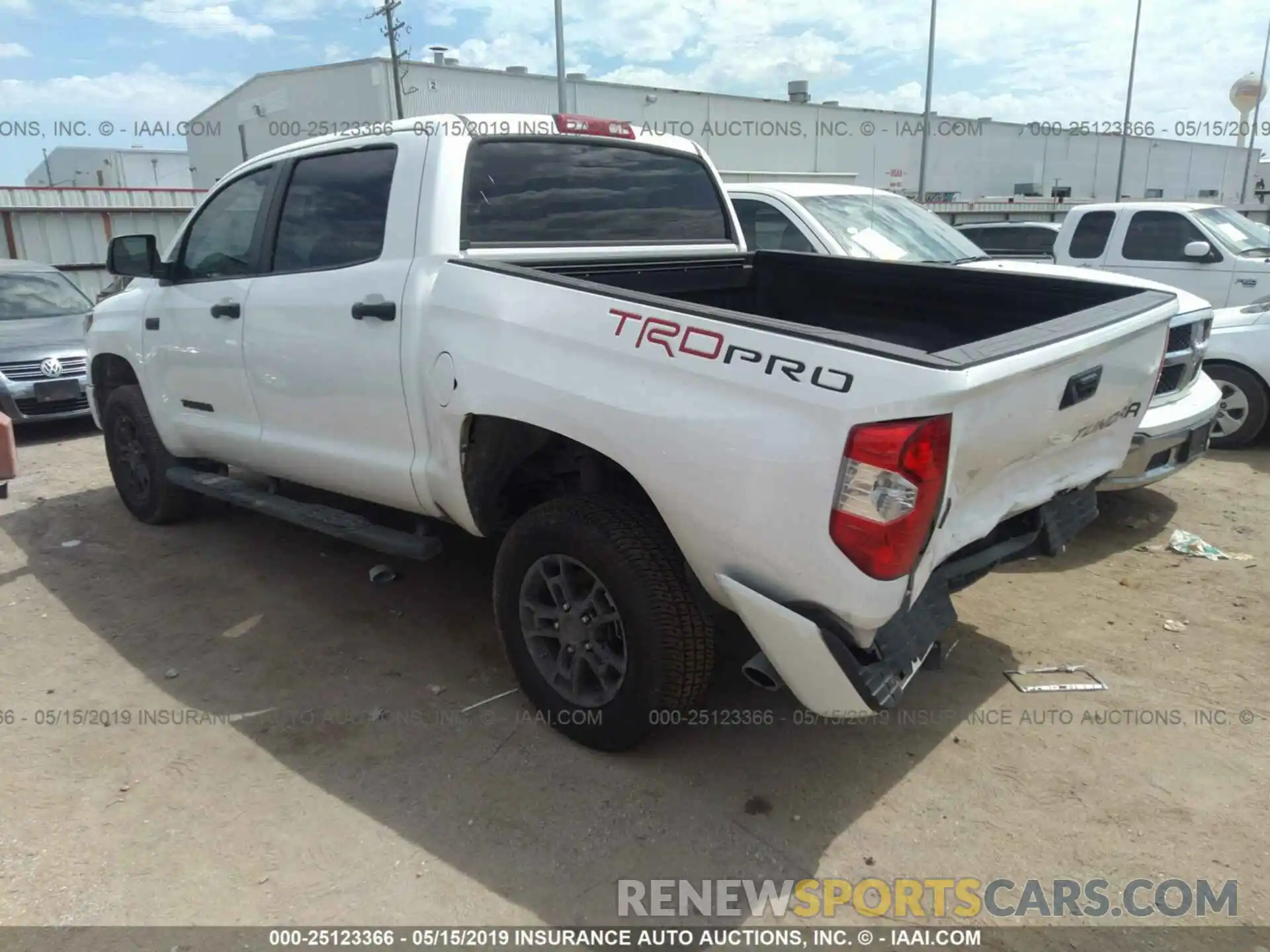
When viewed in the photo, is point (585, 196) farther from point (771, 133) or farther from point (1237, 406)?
point (771, 133)

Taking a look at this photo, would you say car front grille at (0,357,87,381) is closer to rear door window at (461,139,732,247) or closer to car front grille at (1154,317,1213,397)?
rear door window at (461,139,732,247)

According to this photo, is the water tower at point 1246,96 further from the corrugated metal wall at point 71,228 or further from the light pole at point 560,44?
the corrugated metal wall at point 71,228

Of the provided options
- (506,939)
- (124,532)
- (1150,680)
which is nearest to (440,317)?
(506,939)

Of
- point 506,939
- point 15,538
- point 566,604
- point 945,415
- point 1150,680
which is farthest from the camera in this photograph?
point 15,538

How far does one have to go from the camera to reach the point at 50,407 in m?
7.86

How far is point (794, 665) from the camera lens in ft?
8.05

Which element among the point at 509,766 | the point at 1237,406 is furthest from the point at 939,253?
the point at 509,766

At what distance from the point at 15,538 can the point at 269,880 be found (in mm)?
3984

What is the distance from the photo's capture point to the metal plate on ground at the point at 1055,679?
11.5ft

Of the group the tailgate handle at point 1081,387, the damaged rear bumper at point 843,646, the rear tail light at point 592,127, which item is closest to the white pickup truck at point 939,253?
the rear tail light at point 592,127

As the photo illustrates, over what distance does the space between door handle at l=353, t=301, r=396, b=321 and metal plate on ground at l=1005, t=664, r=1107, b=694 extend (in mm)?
2831

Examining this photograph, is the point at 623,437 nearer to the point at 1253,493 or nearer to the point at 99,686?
the point at 99,686

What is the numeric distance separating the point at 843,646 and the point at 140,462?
467 centimetres

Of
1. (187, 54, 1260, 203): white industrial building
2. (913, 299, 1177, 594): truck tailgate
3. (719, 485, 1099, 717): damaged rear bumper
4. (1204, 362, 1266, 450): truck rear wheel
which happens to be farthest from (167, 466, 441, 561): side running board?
(187, 54, 1260, 203): white industrial building
